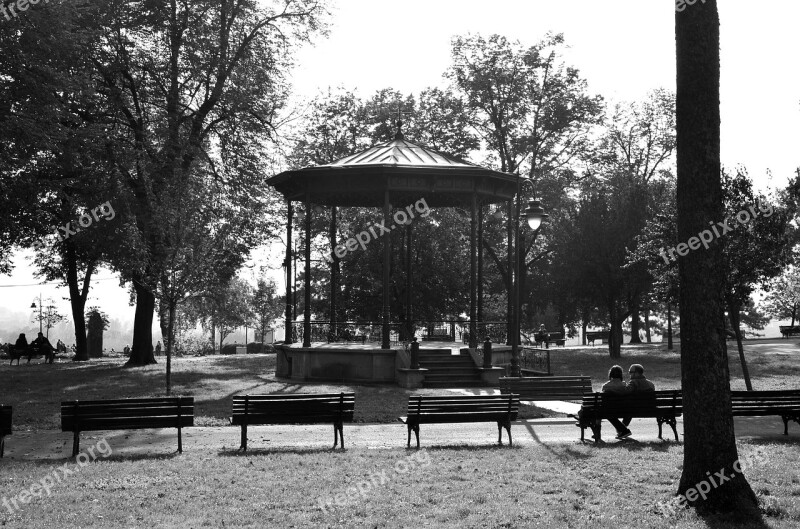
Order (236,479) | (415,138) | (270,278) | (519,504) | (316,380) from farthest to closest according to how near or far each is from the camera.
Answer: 1. (270,278)
2. (415,138)
3. (316,380)
4. (236,479)
5. (519,504)

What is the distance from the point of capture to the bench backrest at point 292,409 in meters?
12.8

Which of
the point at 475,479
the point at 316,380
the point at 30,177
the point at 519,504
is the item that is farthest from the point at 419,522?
the point at 30,177

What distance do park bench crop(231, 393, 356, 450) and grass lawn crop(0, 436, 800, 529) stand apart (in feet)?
2.67

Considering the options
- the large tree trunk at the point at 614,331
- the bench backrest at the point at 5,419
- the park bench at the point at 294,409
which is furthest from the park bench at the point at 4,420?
the large tree trunk at the point at 614,331

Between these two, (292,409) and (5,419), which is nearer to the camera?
(5,419)

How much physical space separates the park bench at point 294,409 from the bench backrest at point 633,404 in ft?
12.6

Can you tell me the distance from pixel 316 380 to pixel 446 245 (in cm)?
2212

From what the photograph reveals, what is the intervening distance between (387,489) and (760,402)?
787 centimetres

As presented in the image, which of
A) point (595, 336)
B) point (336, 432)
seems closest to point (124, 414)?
point (336, 432)

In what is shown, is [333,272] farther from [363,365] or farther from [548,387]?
[548,387]

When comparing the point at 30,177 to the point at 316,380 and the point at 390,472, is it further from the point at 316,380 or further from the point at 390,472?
the point at 390,472

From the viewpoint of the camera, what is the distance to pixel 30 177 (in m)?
25.6

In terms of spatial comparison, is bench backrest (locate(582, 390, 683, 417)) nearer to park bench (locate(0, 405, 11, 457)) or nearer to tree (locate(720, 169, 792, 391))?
tree (locate(720, 169, 792, 391))

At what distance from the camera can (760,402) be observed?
46.4 feet
